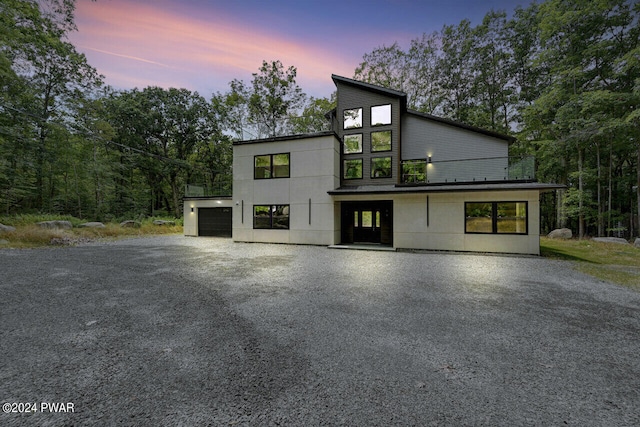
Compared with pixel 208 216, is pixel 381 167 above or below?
above

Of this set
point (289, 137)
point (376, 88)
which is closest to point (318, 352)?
point (289, 137)

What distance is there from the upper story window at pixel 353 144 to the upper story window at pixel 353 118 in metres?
0.59

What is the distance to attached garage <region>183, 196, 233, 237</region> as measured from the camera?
16.0 meters

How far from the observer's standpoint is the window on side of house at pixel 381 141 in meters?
13.3

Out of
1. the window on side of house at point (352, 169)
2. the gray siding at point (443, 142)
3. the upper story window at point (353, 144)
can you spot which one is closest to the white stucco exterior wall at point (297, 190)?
the window on side of house at point (352, 169)

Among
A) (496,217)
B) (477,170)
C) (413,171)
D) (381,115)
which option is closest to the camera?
(496,217)

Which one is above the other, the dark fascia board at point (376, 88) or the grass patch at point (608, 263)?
the dark fascia board at point (376, 88)

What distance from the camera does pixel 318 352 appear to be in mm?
2799

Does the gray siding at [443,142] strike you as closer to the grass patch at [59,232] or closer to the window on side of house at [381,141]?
the window on side of house at [381,141]

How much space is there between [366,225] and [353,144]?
4553mm

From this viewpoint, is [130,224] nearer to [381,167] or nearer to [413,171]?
[381,167]

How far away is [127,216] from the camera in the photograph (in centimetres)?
2244

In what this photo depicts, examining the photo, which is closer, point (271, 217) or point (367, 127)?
point (271, 217)

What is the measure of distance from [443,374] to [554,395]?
85 cm
